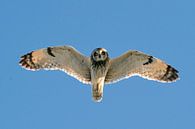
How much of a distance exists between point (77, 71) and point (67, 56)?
2.00 feet

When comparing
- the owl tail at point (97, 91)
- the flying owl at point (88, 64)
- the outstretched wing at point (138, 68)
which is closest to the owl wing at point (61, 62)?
the flying owl at point (88, 64)

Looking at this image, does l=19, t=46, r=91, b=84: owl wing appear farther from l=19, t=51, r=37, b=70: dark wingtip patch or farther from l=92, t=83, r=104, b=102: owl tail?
l=92, t=83, r=104, b=102: owl tail

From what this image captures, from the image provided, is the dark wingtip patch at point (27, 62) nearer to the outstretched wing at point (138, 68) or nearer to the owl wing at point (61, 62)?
the owl wing at point (61, 62)

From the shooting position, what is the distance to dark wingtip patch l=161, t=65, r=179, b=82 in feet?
58.1

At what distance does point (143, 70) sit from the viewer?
1767cm

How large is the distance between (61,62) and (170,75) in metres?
3.65

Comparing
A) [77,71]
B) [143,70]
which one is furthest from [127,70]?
[77,71]

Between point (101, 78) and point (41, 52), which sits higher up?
point (41, 52)

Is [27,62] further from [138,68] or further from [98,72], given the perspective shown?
[138,68]

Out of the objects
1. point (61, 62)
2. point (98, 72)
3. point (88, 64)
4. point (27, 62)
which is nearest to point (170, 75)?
point (98, 72)

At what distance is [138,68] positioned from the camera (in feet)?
57.8

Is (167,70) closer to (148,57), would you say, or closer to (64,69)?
(148,57)

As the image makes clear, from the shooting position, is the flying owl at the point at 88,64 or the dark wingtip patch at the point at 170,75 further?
the dark wingtip patch at the point at 170,75

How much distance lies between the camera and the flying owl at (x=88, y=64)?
1747 centimetres
